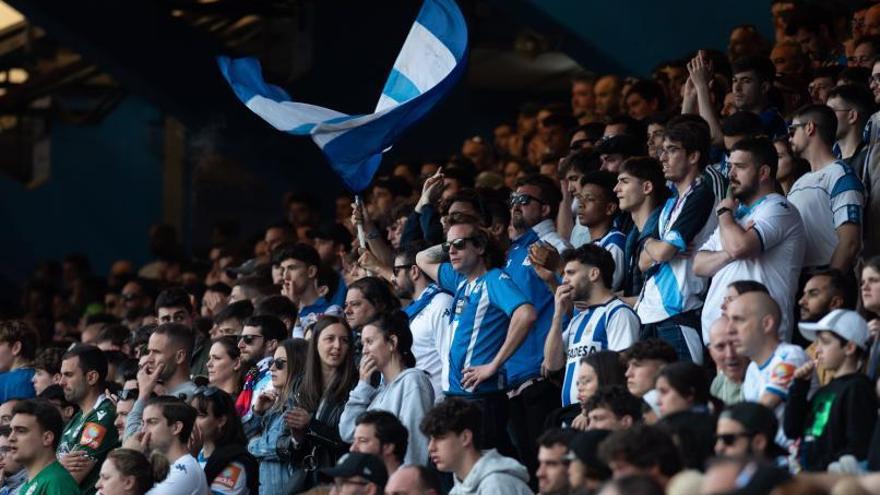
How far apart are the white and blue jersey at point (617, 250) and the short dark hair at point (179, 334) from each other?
244cm

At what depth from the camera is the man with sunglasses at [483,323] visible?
10.1m

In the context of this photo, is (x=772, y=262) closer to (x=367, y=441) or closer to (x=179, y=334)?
(x=367, y=441)

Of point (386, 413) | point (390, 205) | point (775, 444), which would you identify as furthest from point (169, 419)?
point (390, 205)

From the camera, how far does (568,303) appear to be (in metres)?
9.76

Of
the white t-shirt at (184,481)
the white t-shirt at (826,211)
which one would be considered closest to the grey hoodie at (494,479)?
the white t-shirt at (184,481)

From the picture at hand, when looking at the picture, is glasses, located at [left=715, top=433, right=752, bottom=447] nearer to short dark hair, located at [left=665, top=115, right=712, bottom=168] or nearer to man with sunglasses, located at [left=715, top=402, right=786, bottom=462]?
man with sunglasses, located at [left=715, top=402, right=786, bottom=462]

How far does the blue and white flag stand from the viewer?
11633 millimetres

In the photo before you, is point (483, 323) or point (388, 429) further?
point (483, 323)

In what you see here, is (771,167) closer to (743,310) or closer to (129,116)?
(743,310)

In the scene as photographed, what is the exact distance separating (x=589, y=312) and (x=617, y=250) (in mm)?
840

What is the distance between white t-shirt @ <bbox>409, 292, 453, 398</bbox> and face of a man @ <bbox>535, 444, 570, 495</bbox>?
300 cm

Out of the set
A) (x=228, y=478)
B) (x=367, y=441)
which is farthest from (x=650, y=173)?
(x=228, y=478)

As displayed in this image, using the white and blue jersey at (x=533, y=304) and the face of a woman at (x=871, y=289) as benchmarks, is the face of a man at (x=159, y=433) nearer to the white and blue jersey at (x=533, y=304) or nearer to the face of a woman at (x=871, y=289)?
the white and blue jersey at (x=533, y=304)

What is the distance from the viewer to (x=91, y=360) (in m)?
11.5
